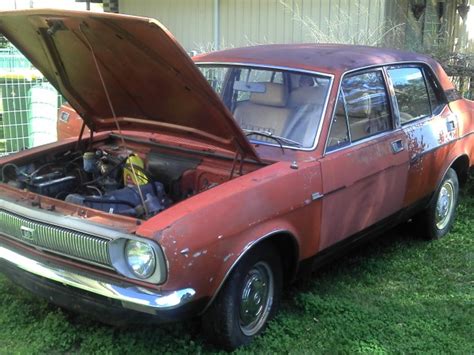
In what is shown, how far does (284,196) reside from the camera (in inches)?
130

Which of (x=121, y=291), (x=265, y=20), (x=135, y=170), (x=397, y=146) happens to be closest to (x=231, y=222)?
(x=121, y=291)

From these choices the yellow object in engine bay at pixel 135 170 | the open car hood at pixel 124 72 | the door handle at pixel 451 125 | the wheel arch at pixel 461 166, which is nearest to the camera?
the open car hood at pixel 124 72

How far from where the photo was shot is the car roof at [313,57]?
398cm

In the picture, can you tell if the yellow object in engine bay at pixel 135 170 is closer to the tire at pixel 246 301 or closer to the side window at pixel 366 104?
the tire at pixel 246 301

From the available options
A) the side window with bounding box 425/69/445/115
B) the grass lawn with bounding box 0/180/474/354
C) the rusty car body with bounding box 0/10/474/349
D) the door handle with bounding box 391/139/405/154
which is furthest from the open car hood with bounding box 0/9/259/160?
the side window with bounding box 425/69/445/115

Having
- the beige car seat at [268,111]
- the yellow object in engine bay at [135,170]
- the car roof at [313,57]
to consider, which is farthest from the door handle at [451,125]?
the yellow object in engine bay at [135,170]

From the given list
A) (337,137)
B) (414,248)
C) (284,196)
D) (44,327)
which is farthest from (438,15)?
(44,327)

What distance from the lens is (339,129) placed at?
385 cm

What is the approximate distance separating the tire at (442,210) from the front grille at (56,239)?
3102 millimetres

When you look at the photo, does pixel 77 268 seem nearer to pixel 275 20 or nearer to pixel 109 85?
pixel 109 85

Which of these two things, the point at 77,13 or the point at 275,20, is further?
the point at 275,20

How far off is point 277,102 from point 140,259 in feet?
5.37

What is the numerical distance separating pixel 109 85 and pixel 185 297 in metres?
1.69

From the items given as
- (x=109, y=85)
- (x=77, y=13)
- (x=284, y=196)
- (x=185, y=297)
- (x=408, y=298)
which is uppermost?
(x=77, y=13)
